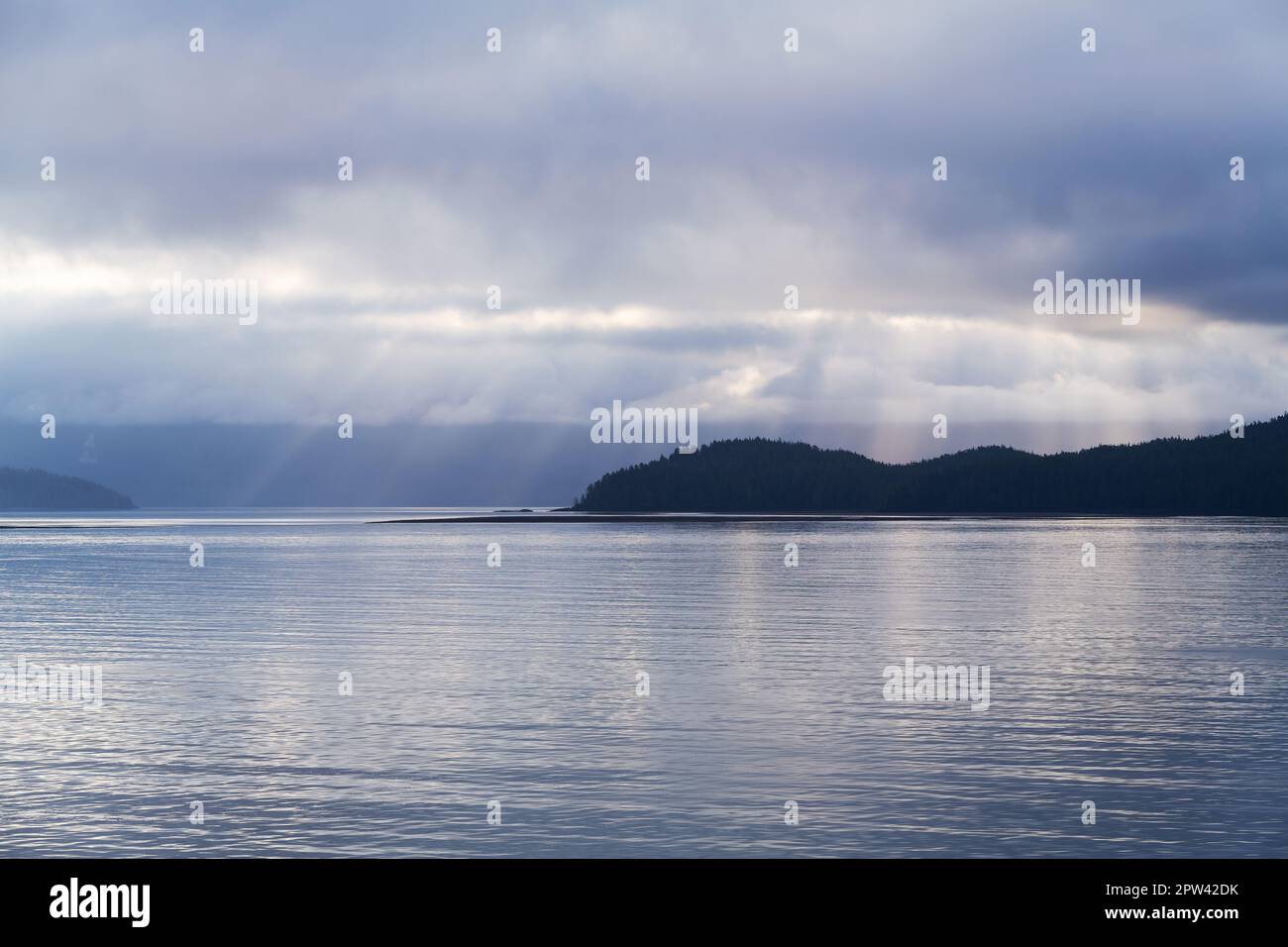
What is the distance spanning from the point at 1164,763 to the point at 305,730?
2134 cm

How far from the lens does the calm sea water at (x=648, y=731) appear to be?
2358 centimetres

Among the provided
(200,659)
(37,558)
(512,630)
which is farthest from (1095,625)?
(37,558)

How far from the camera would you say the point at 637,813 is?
24.7 meters

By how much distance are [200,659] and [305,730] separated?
18508mm

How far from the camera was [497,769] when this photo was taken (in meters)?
28.9

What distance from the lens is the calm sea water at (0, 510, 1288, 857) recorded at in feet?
77.4

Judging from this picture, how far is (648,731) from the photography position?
112 feet

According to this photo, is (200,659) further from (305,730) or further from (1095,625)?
(1095,625)

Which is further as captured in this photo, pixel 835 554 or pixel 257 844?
pixel 835 554
